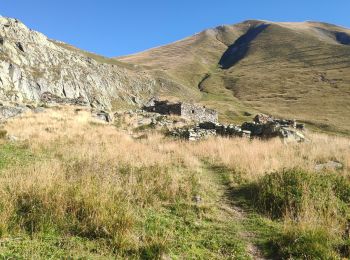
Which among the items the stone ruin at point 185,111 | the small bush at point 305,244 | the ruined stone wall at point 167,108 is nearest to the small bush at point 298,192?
the small bush at point 305,244

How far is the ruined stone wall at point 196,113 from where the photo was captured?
4203cm

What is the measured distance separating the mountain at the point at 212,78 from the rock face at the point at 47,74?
0.17m

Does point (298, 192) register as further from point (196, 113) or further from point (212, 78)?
point (212, 78)

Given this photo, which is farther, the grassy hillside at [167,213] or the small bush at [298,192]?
the small bush at [298,192]

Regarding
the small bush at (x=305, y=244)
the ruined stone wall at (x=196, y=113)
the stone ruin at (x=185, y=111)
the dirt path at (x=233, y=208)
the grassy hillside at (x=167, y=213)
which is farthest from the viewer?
the ruined stone wall at (x=196, y=113)

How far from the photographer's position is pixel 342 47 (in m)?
150

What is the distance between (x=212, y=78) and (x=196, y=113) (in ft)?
357

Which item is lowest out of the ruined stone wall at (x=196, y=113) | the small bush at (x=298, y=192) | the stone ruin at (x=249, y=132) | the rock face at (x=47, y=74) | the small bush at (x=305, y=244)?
the small bush at (x=305, y=244)

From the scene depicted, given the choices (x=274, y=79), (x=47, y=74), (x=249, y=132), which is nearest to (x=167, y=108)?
(x=249, y=132)

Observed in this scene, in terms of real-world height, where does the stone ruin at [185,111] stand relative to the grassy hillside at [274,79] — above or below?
below

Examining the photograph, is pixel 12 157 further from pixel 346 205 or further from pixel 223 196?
pixel 346 205

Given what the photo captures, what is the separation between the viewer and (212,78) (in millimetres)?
149625

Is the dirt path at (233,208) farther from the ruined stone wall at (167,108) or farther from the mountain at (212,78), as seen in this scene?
the mountain at (212,78)

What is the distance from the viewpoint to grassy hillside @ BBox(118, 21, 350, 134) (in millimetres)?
84000
